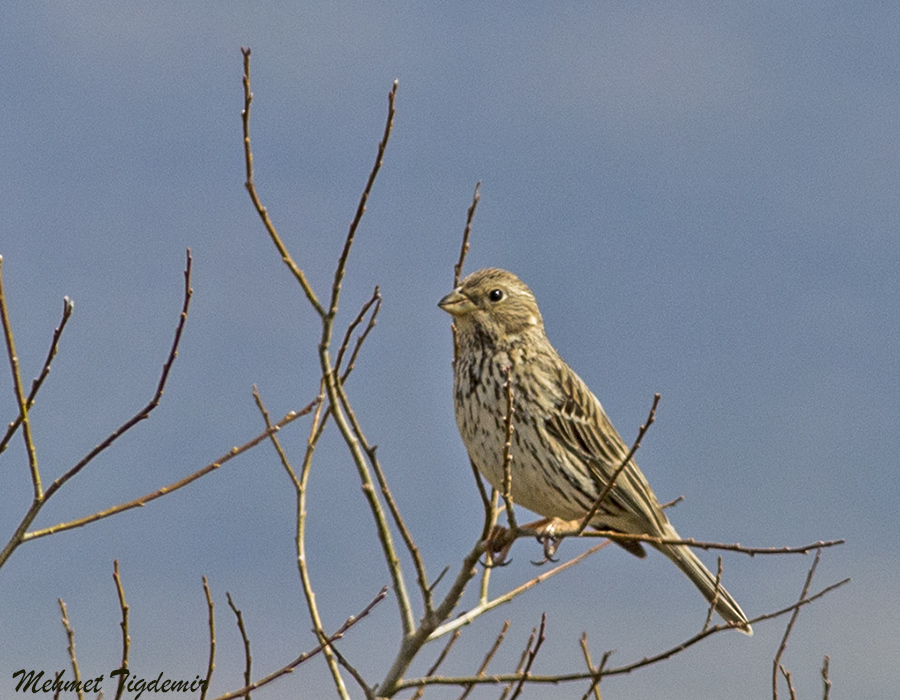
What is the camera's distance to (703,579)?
26.9 ft

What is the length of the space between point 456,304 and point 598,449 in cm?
156

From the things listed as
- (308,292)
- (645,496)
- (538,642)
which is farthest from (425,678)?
(645,496)

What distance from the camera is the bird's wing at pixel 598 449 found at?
792 cm

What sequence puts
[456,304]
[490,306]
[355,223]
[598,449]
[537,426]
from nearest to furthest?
[355,223], [537,426], [598,449], [456,304], [490,306]

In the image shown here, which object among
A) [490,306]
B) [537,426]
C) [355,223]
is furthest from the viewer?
[490,306]

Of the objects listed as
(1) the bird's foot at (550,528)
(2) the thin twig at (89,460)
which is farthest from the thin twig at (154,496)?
(1) the bird's foot at (550,528)

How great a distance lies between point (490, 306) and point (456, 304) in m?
0.29

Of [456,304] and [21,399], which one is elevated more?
[456,304]

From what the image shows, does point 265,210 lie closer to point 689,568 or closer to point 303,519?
point 303,519

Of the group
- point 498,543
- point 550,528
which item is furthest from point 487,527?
point 550,528

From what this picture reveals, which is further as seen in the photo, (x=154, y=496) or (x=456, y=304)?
(x=456, y=304)

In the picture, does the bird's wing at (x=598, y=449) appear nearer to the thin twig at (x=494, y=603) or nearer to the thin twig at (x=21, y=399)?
the thin twig at (x=494, y=603)

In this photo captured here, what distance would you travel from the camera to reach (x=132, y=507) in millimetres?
5324

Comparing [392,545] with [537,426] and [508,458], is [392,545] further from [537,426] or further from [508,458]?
[537,426]
